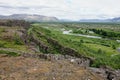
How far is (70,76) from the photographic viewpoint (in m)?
27.8

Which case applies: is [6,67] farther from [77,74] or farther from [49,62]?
[77,74]

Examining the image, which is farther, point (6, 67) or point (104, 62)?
point (104, 62)

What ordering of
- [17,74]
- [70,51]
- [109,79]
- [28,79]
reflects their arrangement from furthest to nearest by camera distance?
[70,51] < [109,79] < [17,74] < [28,79]

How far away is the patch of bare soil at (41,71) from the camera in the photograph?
89.4 feet

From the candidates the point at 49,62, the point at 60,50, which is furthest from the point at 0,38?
the point at 49,62

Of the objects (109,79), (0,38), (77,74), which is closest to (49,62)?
(77,74)

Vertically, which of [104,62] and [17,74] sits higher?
[17,74]

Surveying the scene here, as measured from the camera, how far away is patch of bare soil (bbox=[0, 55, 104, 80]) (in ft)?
89.4

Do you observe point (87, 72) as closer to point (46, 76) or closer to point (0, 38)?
point (46, 76)

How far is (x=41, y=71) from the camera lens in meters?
29.2

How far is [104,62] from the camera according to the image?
160 ft

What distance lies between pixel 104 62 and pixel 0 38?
3582 cm

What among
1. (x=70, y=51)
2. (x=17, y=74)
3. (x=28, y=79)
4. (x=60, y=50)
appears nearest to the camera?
(x=28, y=79)

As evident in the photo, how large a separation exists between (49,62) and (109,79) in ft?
29.8
